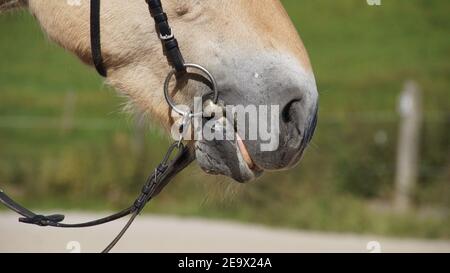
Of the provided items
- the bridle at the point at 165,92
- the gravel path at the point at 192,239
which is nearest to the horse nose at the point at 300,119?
the bridle at the point at 165,92

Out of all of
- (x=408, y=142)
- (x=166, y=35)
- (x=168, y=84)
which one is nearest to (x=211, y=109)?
(x=168, y=84)

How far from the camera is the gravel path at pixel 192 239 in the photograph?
26.0 ft

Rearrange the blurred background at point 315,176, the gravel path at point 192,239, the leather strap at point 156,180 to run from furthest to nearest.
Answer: the blurred background at point 315,176, the gravel path at point 192,239, the leather strap at point 156,180

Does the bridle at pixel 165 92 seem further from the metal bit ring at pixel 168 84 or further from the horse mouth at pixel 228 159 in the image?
the horse mouth at pixel 228 159

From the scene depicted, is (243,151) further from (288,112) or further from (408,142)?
(408,142)

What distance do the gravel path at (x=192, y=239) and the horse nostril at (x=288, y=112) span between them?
479cm

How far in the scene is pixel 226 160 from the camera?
285cm

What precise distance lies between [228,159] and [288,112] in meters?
0.29

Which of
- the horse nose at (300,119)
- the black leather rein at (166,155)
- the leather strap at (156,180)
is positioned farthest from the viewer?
the leather strap at (156,180)

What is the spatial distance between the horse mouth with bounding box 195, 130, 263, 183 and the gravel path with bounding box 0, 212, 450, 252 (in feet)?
15.5

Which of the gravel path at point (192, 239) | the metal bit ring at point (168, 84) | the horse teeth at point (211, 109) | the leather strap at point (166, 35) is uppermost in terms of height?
the leather strap at point (166, 35)

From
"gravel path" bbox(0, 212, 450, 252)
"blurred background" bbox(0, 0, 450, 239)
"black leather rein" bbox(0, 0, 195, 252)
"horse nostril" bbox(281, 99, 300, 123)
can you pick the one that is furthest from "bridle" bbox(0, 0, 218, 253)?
"gravel path" bbox(0, 212, 450, 252)
